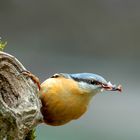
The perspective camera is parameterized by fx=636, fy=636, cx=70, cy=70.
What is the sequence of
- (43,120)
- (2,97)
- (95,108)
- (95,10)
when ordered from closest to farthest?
(2,97)
(43,120)
(95,108)
(95,10)

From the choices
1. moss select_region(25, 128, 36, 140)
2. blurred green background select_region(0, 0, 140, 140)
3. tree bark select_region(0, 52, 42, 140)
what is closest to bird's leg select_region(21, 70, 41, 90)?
tree bark select_region(0, 52, 42, 140)

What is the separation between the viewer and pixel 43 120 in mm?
2049

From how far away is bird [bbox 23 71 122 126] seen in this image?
2.04 meters

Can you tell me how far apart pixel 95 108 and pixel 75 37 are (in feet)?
3.77

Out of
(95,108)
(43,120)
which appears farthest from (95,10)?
(43,120)

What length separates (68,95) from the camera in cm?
208

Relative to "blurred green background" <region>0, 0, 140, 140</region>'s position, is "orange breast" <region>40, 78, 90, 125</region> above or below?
below

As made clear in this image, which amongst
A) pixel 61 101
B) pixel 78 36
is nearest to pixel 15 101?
pixel 61 101

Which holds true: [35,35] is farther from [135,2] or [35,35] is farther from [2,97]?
[2,97]

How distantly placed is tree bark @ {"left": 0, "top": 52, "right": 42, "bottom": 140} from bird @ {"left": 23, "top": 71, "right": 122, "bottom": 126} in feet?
0.32

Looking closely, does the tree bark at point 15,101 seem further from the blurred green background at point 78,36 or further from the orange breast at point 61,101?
the blurred green background at point 78,36

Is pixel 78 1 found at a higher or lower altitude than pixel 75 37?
higher

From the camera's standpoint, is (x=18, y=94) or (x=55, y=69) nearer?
(x=18, y=94)

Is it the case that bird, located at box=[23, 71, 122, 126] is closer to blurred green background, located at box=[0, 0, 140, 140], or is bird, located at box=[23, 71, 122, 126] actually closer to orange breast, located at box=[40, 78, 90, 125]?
orange breast, located at box=[40, 78, 90, 125]
